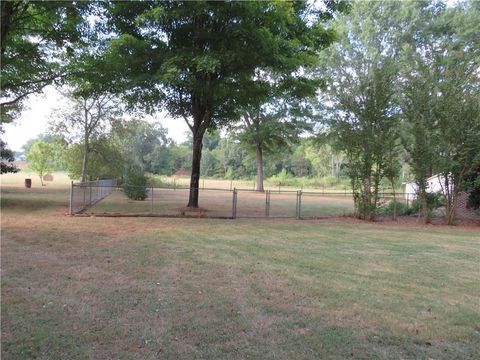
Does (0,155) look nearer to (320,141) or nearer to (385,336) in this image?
(385,336)

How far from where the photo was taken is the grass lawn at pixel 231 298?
354 cm

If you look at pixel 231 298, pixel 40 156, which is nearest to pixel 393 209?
pixel 231 298

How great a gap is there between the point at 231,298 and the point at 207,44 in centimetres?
1054

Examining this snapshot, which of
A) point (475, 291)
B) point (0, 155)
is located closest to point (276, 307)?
point (475, 291)

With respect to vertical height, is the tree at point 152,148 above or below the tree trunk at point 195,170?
above

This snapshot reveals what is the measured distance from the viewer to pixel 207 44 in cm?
1340

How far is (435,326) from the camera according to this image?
4172 millimetres

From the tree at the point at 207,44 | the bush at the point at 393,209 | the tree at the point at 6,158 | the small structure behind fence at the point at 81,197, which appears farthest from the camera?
the bush at the point at 393,209

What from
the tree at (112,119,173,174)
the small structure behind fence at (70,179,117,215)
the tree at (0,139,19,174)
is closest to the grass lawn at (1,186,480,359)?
the small structure behind fence at (70,179,117,215)

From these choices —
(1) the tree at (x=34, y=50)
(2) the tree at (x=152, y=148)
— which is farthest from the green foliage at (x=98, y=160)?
(2) the tree at (x=152, y=148)

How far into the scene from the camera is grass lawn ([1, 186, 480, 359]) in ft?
11.6

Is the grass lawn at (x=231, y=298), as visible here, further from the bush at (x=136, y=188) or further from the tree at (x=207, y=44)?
the bush at (x=136, y=188)

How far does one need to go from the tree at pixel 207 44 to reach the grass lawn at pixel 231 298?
5733mm

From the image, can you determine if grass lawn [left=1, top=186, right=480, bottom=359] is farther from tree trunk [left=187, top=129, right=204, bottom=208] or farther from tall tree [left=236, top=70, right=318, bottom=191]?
tall tree [left=236, top=70, right=318, bottom=191]
